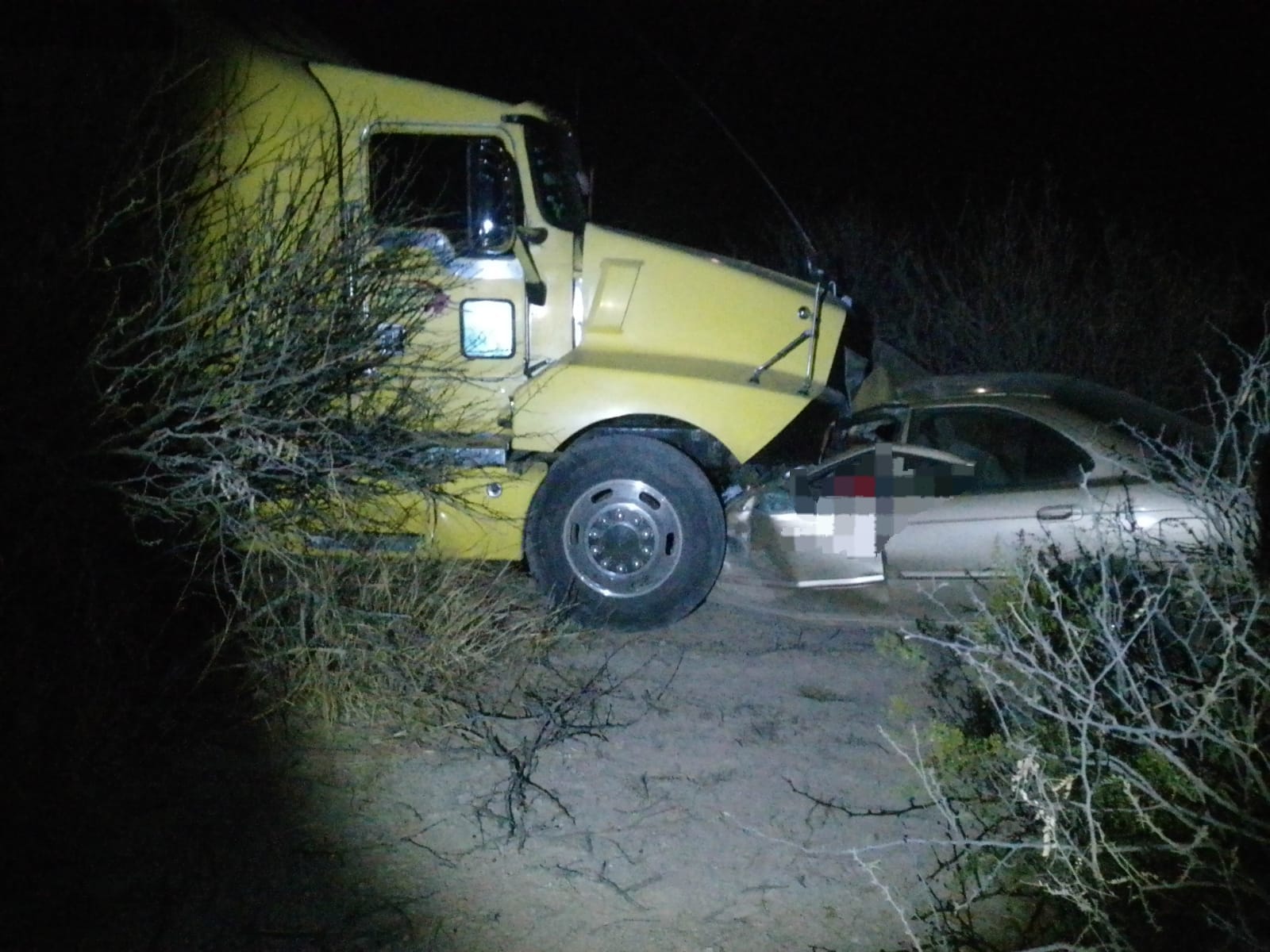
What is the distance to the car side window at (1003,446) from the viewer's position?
21.2ft

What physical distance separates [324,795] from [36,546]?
1.42 meters

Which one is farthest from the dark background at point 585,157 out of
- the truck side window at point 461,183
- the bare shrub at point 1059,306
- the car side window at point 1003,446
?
the car side window at point 1003,446

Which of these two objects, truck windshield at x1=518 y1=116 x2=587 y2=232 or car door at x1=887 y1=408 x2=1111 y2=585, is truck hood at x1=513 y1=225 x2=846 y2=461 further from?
car door at x1=887 y1=408 x2=1111 y2=585

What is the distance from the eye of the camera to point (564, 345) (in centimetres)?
670

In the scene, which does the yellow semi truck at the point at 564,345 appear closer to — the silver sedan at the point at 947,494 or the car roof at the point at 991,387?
the silver sedan at the point at 947,494

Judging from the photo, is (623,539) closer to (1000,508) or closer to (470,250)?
(470,250)

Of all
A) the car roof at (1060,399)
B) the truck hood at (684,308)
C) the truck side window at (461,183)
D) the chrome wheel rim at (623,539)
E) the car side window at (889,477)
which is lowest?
the chrome wheel rim at (623,539)

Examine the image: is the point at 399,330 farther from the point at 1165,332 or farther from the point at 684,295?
the point at 1165,332

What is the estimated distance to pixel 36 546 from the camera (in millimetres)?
4730

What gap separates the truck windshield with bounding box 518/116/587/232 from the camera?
6616mm

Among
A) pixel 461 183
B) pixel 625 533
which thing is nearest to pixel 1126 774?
pixel 625 533

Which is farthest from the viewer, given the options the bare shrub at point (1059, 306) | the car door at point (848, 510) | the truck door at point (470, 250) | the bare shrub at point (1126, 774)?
the bare shrub at point (1059, 306)

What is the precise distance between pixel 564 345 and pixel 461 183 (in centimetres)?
98

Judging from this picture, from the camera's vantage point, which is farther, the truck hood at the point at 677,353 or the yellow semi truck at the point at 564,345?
the truck hood at the point at 677,353
